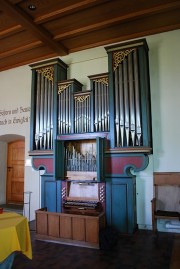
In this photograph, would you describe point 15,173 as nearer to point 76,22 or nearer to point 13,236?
point 76,22

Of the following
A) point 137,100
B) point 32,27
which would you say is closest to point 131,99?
point 137,100

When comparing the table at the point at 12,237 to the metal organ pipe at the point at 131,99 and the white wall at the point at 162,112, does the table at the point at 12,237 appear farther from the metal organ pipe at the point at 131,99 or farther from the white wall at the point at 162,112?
the white wall at the point at 162,112

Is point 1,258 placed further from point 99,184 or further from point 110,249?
point 99,184

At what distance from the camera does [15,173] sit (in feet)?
23.5

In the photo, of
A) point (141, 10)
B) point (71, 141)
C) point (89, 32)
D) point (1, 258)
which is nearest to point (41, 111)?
point (71, 141)

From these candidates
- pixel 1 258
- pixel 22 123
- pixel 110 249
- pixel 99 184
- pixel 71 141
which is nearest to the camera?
pixel 1 258

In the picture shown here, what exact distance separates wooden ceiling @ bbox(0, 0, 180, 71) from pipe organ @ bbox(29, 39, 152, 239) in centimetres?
56

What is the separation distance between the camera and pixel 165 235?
4.31 meters

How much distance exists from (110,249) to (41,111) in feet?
10.6

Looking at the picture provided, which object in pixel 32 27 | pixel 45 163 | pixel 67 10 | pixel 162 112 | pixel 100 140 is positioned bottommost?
pixel 45 163

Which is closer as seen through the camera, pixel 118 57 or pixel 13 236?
pixel 13 236

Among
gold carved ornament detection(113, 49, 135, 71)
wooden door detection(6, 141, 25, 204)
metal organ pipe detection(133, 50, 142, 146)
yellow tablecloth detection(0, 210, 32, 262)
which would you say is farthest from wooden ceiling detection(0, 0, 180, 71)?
yellow tablecloth detection(0, 210, 32, 262)

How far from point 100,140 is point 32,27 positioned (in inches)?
105

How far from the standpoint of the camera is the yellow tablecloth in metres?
2.46
